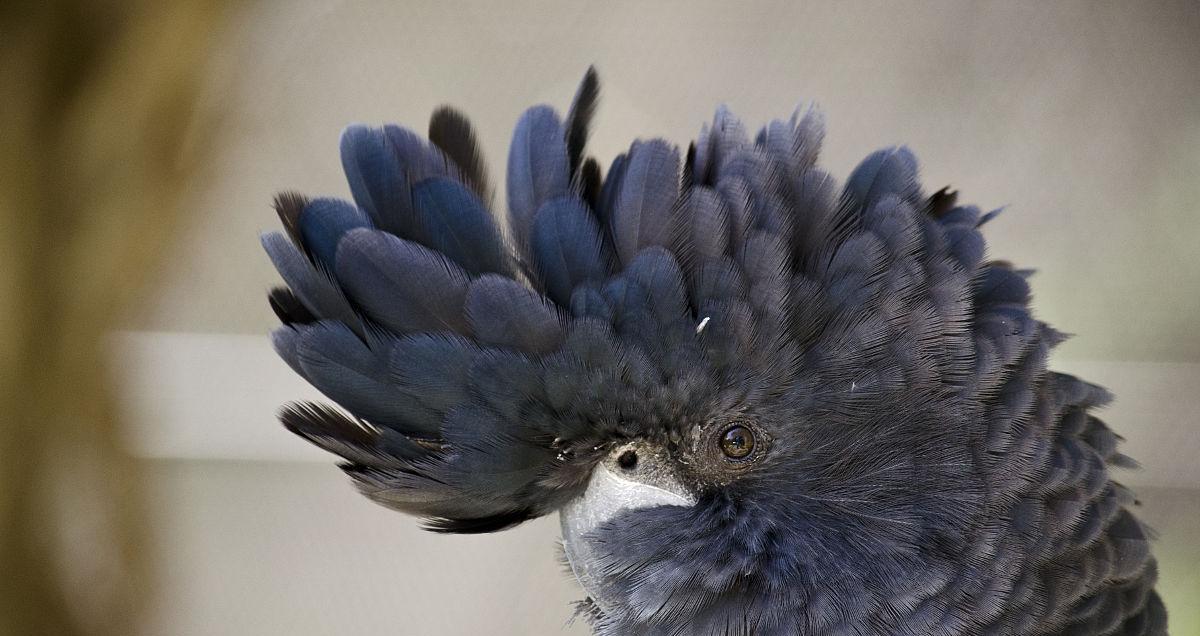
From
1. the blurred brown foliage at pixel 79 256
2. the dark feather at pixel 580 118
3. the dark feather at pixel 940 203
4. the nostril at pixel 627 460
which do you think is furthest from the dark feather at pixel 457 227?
the blurred brown foliage at pixel 79 256

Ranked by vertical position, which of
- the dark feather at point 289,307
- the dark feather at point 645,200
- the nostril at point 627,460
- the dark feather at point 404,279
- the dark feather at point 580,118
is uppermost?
the dark feather at point 580,118

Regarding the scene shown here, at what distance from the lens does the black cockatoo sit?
0.78 m

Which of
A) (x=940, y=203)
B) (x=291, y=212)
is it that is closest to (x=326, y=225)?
(x=291, y=212)

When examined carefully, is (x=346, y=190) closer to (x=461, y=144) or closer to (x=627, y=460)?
(x=461, y=144)

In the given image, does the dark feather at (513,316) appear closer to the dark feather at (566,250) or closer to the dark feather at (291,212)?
the dark feather at (566,250)

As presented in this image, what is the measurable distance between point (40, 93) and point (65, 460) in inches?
31.2

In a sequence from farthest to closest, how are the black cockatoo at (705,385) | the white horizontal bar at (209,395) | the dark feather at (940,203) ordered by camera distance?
the white horizontal bar at (209,395), the dark feather at (940,203), the black cockatoo at (705,385)

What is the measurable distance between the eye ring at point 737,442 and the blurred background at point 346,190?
3.08 feet

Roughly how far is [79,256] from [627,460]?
1481 mm

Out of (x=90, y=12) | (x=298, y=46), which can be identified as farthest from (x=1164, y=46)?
(x=90, y=12)

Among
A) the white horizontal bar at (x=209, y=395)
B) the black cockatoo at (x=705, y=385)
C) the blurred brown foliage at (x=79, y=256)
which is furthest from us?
the white horizontal bar at (x=209, y=395)

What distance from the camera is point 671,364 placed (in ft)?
2.60

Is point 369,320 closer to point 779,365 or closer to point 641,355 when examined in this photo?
point 641,355

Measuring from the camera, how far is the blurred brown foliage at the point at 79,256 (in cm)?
161
